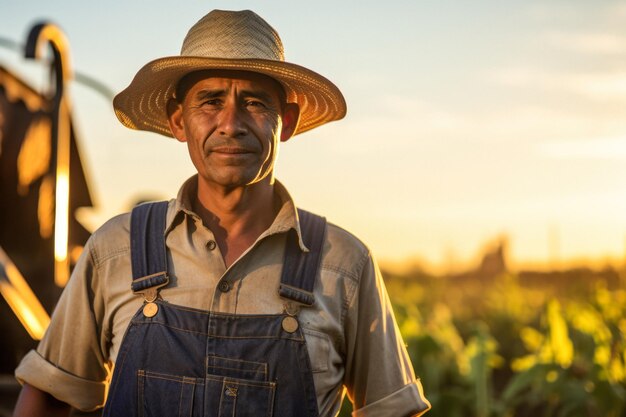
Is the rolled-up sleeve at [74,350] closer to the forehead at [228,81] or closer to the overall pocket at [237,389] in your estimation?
the overall pocket at [237,389]

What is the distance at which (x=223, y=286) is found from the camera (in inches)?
96.0

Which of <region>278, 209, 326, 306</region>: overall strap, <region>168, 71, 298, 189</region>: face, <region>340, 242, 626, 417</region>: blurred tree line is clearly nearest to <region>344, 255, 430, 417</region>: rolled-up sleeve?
<region>278, 209, 326, 306</region>: overall strap

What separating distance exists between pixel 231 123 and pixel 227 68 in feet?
0.58

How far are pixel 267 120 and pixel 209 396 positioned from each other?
73cm

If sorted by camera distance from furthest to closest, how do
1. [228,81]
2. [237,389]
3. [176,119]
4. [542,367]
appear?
[542,367] < [176,119] < [228,81] < [237,389]

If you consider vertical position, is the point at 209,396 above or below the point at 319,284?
below

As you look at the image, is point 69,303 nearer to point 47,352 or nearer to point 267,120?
point 47,352

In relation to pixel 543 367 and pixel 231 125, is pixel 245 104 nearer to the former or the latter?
pixel 231 125

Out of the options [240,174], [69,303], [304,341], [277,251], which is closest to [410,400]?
[304,341]

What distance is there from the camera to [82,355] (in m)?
2.54

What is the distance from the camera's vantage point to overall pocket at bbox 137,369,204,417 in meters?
2.36

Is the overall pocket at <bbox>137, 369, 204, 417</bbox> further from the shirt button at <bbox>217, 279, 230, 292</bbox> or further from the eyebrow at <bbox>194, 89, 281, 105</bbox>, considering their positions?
the eyebrow at <bbox>194, 89, 281, 105</bbox>

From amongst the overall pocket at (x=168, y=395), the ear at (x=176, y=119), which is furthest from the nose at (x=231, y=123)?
the overall pocket at (x=168, y=395)

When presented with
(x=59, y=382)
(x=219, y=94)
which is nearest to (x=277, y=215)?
(x=219, y=94)
